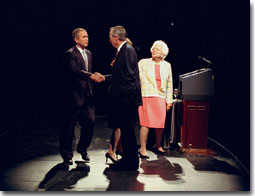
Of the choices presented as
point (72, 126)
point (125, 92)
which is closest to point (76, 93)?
point (72, 126)

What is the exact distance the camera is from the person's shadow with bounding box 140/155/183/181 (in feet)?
12.2

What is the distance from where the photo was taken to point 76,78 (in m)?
3.87

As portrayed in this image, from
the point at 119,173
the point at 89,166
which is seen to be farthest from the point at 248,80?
the point at 89,166

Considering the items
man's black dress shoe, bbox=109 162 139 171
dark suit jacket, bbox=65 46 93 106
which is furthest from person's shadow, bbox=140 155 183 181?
dark suit jacket, bbox=65 46 93 106

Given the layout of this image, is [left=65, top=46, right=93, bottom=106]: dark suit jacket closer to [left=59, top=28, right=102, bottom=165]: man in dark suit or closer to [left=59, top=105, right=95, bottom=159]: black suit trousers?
[left=59, top=28, right=102, bottom=165]: man in dark suit

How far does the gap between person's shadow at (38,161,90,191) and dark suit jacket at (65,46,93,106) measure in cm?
77

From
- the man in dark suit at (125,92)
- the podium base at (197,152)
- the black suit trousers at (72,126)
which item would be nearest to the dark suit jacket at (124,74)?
the man in dark suit at (125,92)

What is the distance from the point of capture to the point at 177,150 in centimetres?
475

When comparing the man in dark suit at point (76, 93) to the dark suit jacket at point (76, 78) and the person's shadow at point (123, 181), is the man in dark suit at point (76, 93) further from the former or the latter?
the person's shadow at point (123, 181)

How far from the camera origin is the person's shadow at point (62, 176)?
339 centimetres

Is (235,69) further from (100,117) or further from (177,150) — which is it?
(100,117)

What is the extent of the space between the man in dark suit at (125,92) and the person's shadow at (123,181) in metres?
0.14

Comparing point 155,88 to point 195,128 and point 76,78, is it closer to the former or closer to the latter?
point 195,128

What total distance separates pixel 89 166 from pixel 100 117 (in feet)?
11.9
